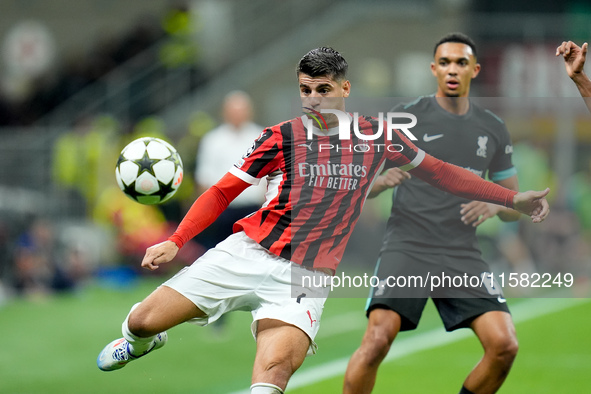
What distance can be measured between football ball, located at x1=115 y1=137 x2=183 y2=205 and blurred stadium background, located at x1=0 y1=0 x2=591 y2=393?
234 centimetres

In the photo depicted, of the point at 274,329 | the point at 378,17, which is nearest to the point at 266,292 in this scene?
the point at 274,329

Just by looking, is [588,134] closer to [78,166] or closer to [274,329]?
[78,166]

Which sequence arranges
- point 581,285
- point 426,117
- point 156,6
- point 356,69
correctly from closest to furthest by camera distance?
point 426,117 < point 581,285 < point 356,69 < point 156,6

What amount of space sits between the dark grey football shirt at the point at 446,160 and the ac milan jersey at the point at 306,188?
2.56 feet

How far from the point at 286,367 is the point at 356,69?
562 inches

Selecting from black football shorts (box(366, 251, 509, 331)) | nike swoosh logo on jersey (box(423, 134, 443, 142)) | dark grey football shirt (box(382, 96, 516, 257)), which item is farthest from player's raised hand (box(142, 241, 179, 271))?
nike swoosh logo on jersey (box(423, 134, 443, 142))

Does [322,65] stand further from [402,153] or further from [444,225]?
[444,225]

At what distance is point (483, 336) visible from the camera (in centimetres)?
558

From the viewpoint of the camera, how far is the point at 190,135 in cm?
1652

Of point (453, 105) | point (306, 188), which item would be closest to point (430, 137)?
point (453, 105)

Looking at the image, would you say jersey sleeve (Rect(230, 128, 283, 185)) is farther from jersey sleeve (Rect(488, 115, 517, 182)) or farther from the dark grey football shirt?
jersey sleeve (Rect(488, 115, 517, 182))

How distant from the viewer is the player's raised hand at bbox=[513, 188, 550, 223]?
17.4ft

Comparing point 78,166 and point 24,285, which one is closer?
point 24,285

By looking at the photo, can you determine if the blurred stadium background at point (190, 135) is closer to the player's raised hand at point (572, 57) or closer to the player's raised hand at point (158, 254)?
the player's raised hand at point (158, 254)
